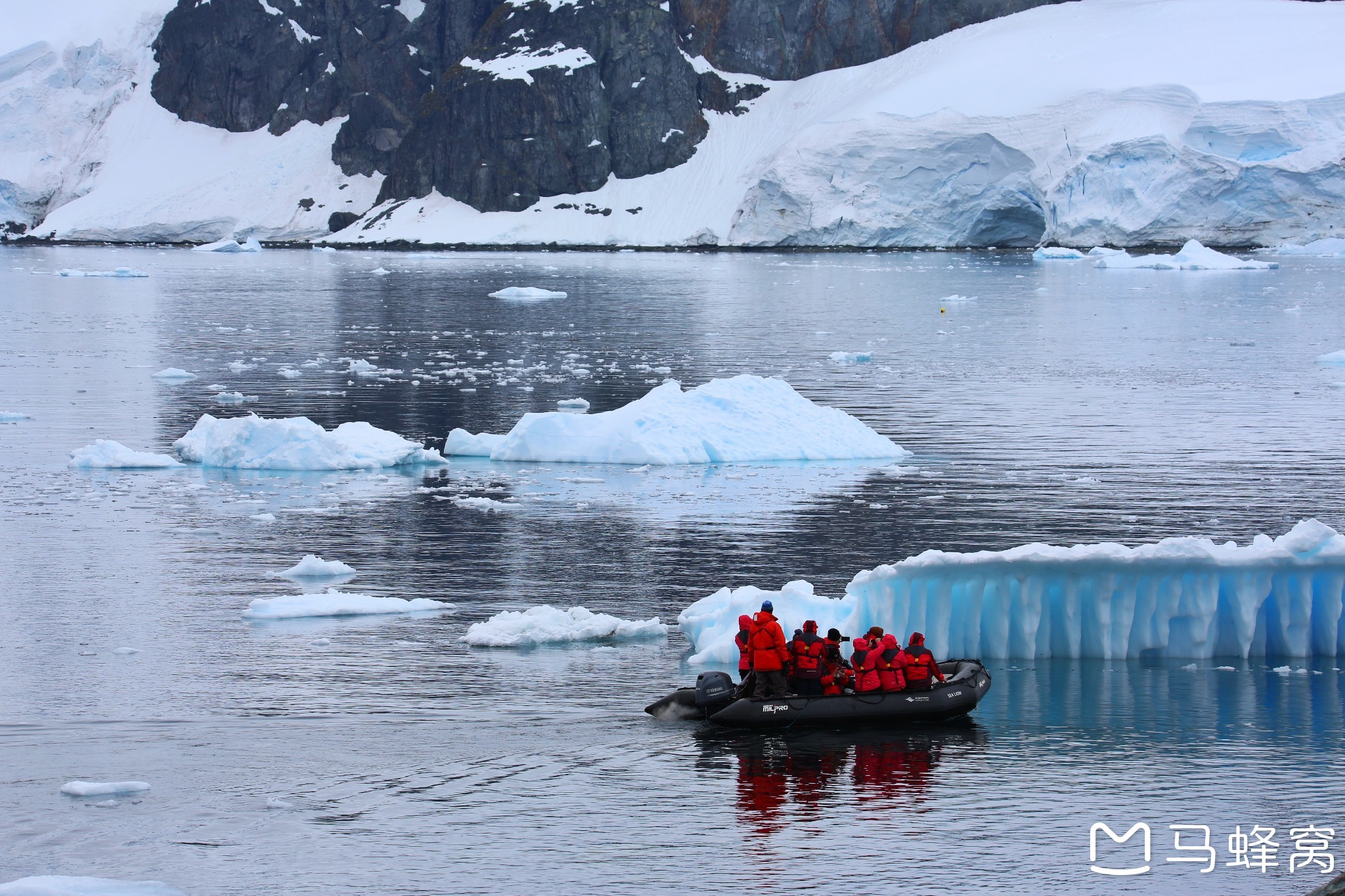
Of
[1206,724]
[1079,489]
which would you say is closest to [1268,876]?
[1206,724]

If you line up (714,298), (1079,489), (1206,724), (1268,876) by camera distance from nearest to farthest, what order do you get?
(1268,876)
(1206,724)
(1079,489)
(714,298)

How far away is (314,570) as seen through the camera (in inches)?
808

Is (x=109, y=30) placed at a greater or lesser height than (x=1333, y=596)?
greater

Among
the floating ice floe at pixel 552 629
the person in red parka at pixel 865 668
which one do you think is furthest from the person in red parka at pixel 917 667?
the floating ice floe at pixel 552 629

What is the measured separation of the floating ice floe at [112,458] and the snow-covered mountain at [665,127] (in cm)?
7730

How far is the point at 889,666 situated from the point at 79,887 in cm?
819

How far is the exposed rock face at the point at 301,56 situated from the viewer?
149875 millimetres

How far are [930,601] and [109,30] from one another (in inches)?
6224

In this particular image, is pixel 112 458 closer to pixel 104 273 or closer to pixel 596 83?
pixel 104 273

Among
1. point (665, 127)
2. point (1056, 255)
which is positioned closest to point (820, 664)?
point (1056, 255)

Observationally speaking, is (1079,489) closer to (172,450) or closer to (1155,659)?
(1155,659)

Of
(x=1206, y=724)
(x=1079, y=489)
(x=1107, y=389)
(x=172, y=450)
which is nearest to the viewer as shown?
(x=1206, y=724)

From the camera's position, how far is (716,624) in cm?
1764

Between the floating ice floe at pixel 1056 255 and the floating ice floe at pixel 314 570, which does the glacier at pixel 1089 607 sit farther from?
the floating ice floe at pixel 1056 255
